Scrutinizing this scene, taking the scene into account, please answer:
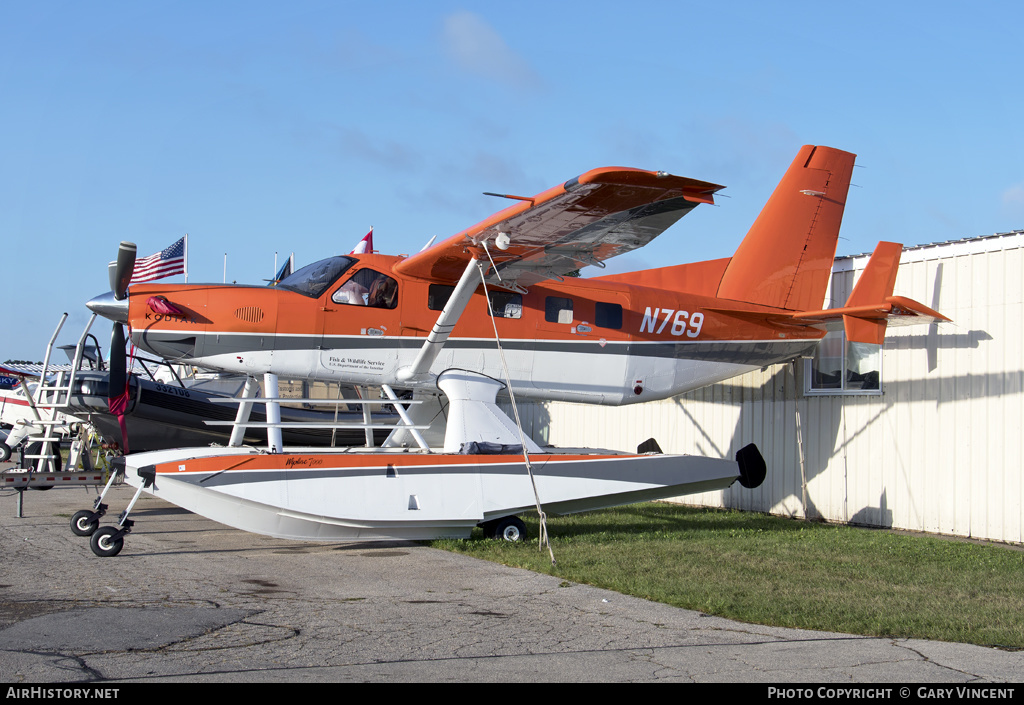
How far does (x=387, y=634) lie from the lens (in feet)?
18.1

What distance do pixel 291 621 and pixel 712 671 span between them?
9.61 feet

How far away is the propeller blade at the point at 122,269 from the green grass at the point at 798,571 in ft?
15.8

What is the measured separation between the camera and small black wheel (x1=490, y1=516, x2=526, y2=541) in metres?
10.1

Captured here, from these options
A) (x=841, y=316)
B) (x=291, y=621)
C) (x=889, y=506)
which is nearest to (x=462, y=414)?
(x=291, y=621)

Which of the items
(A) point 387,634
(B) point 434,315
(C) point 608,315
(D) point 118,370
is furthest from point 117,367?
(A) point 387,634

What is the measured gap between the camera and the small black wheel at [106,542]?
28.7 feet

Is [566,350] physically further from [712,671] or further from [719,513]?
[712,671]

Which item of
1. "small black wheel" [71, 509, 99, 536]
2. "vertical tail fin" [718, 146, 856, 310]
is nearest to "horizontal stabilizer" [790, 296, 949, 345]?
"vertical tail fin" [718, 146, 856, 310]

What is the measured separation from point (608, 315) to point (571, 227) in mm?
2864

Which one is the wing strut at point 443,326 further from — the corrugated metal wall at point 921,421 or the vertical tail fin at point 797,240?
the corrugated metal wall at point 921,421

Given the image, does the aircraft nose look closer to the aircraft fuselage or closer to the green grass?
the aircraft fuselage

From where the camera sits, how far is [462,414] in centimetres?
1059

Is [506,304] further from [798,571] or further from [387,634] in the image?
[387,634]

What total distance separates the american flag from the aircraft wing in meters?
5.21
